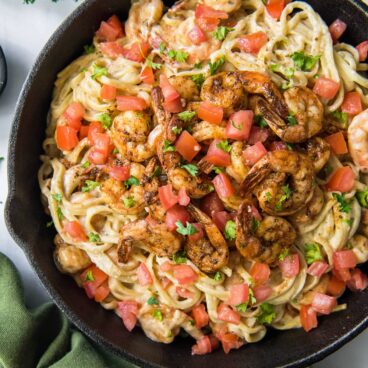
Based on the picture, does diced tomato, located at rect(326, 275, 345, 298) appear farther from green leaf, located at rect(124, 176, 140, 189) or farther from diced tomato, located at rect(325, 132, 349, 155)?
green leaf, located at rect(124, 176, 140, 189)

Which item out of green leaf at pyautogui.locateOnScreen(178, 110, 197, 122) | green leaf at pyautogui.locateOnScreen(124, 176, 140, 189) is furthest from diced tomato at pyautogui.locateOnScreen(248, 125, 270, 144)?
green leaf at pyautogui.locateOnScreen(124, 176, 140, 189)

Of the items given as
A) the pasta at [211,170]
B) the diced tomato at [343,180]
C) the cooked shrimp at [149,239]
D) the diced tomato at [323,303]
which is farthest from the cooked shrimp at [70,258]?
the diced tomato at [343,180]

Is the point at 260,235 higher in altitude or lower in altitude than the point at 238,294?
higher

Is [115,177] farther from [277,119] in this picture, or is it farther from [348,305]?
[348,305]

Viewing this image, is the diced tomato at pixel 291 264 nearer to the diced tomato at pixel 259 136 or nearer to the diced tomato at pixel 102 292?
the diced tomato at pixel 259 136

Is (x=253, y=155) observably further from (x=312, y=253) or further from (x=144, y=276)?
(x=144, y=276)

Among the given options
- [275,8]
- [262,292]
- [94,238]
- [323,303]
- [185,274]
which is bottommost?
[94,238]

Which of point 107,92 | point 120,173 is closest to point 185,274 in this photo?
point 120,173
